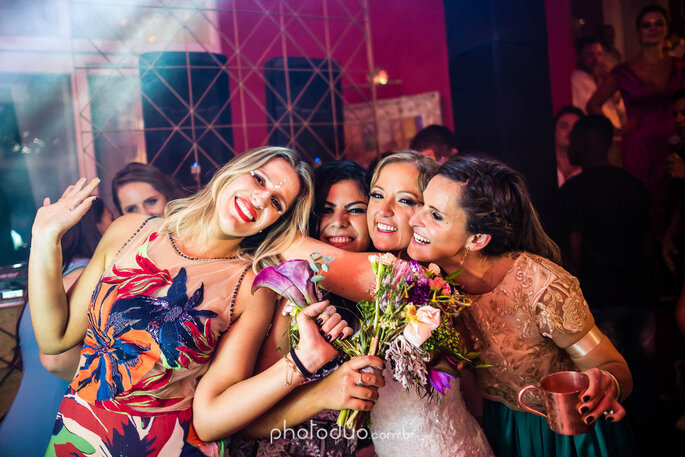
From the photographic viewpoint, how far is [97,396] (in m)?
1.79

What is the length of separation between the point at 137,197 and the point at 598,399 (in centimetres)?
213

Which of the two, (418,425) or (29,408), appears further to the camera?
(29,408)

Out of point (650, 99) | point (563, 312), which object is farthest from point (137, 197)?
point (650, 99)

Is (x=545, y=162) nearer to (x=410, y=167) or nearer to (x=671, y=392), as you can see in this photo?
(x=410, y=167)

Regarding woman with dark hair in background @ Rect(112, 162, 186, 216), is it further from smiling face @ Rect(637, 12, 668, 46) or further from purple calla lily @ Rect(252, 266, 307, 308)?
smiling face @ Rect(637, 12, 668, 46)

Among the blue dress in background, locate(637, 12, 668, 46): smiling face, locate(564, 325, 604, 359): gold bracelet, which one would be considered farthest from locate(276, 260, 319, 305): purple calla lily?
locate(637, 12, 668, 46): smiling face

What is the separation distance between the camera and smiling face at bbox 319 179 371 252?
2.25m

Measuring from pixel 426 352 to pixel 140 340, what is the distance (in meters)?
0.91

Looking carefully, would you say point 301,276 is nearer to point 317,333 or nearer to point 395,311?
point 317,333

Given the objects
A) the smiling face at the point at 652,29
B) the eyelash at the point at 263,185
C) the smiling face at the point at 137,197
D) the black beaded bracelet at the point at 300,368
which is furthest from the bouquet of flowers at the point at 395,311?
the smiling face at the point at 652,29

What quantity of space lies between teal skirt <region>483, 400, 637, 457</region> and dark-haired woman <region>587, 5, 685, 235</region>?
223cm

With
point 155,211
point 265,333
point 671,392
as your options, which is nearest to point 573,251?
point 671,392

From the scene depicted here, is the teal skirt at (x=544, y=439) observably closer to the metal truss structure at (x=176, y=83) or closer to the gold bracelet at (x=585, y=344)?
the gold bracelet at (x=585, y=344)

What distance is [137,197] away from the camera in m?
2.64
